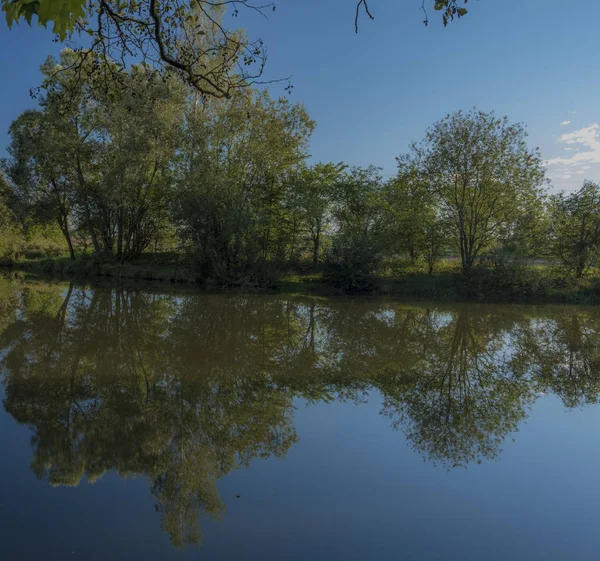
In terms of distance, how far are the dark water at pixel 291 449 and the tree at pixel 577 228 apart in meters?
12.7

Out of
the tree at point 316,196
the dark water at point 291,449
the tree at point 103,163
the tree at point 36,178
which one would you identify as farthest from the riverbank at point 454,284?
the dark water at point 291,449

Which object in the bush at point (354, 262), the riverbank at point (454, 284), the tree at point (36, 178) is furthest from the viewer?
the tree at point (36, 178)

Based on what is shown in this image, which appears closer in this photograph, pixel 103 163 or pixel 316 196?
pixel 316 196

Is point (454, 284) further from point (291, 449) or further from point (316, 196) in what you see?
point (291, 449)

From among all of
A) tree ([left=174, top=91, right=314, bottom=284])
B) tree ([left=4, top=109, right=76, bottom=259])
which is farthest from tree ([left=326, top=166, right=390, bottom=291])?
tree ([left=4, top=109, right=76, bottom=259])

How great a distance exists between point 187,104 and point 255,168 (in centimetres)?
529

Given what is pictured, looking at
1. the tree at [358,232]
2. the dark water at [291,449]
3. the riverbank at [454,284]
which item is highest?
the tree at [358,232]

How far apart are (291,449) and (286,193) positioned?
20.5m

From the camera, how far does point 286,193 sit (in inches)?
955

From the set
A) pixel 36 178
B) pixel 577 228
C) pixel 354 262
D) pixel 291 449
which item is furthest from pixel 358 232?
pixel 36 178

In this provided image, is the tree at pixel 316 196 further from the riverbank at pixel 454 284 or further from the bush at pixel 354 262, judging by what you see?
the bush at pixel 354 262

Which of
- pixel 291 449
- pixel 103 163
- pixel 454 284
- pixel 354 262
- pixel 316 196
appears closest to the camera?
pixel 291 449

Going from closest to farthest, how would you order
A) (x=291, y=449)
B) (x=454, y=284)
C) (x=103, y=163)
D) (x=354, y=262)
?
(x=291, y=449) → (x=354, y=262) → (x=454, y=284) → (x=103, y=163)

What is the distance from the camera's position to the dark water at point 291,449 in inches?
129
